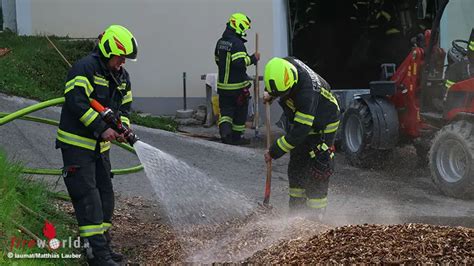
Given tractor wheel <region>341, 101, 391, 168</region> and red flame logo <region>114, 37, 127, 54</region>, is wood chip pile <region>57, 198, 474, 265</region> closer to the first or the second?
red flame logo <region>114, 37, 127, 54</region>

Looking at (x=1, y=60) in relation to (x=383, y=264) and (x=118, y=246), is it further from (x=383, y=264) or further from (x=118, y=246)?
(x=383, y=264)

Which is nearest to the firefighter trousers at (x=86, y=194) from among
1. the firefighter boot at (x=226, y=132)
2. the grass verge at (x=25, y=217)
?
the grass verge at (x=25, y=217)

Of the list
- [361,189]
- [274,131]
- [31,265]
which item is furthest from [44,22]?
[31,265]

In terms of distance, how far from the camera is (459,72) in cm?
957

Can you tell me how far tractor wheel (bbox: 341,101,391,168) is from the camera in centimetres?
1076

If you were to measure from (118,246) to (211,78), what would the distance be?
7.04 m

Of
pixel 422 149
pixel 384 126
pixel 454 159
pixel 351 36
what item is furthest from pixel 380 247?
pixel 351 36

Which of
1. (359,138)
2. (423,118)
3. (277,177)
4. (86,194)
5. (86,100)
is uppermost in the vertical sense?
(86,100)

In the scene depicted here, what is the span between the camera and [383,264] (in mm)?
5020

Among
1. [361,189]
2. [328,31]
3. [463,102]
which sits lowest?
[361,189]

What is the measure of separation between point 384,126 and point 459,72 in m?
1.36

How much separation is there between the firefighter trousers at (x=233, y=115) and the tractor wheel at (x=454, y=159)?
369 cm

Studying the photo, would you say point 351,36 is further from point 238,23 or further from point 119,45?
point 119,45

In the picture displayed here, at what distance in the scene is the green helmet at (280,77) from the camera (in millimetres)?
7035
